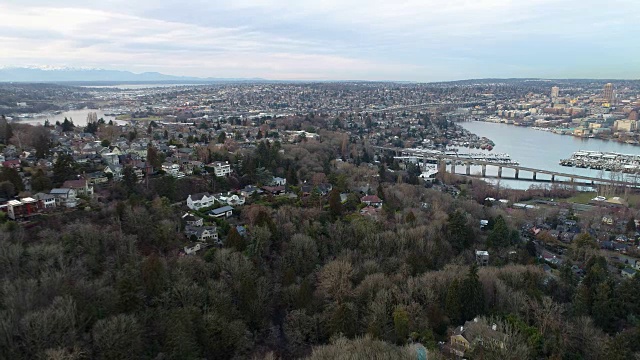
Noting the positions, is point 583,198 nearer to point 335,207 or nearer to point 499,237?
point 499,237

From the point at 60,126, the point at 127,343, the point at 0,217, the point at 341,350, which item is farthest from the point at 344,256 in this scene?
the point at 60,126

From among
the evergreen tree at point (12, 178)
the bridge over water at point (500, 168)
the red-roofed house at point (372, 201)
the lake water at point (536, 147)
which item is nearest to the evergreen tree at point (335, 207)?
the red-roofed house at point (372, 201)

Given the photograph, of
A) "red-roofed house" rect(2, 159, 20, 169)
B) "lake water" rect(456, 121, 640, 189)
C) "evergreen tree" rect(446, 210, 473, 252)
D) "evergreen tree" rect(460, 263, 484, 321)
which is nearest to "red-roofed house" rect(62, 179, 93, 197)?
"red-roofed house" rect(2, 159, 20, 169)

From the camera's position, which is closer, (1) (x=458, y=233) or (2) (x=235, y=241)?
(2) (x=235, y=241)

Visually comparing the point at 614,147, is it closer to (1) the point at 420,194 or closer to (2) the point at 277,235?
(1) the point at 420,194

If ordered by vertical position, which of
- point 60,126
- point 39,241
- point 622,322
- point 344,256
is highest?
point 60,126

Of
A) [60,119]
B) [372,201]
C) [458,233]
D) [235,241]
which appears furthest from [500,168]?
[60,119]
